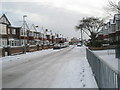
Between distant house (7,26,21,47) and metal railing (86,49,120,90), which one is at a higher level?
distant house (7,26,21,47)

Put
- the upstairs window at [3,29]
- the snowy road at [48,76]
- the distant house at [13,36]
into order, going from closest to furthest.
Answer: the snowy road at [48,76]
the upstairs window at [3,29]
the distant house at [13,36]

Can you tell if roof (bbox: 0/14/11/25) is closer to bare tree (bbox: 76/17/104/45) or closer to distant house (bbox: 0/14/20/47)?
distant house (bbox: 0/14/20/47)

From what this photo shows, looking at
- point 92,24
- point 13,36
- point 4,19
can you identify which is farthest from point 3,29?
point 92,24

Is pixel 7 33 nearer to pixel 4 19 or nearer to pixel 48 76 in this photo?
pixel 4 19

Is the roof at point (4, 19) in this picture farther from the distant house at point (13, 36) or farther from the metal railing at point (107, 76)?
the metal railing at point (107, 76)

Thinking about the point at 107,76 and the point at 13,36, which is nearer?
the point at 107,76

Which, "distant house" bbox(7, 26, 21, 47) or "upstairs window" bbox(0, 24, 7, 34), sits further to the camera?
"distant house" bbox(7, 26, 21, 47)

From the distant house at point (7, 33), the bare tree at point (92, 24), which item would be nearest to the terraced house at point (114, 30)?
the bare tree at point (92, 24)

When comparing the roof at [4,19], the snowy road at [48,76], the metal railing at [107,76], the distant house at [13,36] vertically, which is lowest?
the snowy road at [48,76]

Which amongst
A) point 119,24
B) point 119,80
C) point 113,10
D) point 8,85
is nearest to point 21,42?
point 119,24

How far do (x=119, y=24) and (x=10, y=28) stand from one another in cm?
2945

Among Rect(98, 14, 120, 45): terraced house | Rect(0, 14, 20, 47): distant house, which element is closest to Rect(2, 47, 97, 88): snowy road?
Rect(98, 14, 120, 45): terraced house

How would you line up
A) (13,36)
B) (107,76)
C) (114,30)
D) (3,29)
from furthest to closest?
(114,30), (13,36), (3,29), (107,76)

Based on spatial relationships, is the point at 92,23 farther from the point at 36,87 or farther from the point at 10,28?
the point at 36,87
